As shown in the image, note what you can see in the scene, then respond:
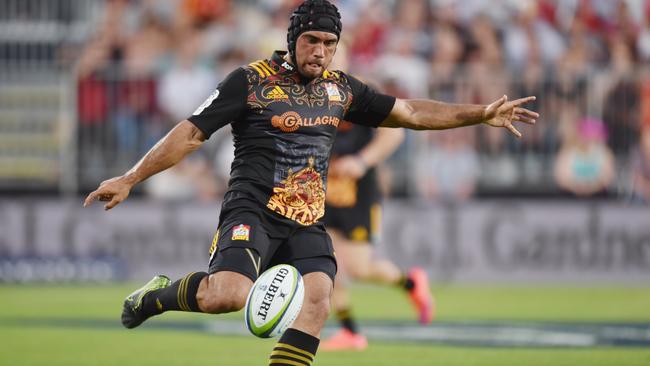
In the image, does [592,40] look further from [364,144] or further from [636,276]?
[364,144]

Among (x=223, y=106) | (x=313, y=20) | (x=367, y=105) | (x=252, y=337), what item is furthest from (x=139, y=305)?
(x=252, y=337)

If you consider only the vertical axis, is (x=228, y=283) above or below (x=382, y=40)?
below

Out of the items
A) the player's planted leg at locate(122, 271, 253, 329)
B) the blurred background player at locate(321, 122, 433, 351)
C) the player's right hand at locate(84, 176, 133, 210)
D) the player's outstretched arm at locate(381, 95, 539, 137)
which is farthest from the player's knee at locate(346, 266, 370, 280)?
the player's right hand at locate(84, 176, 133, 210)

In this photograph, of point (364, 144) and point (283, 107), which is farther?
point (364, 144)

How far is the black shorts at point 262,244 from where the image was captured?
7.46 m

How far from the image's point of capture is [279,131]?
25.0 feet

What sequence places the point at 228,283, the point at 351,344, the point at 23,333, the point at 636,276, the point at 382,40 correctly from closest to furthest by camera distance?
the point at 228,283 → the point at 351,344 → the point at 23,333 → the point at 636,276 → the point at 382,40

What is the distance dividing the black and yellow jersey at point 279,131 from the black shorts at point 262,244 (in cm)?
8

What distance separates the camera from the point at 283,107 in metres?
→ 7.61

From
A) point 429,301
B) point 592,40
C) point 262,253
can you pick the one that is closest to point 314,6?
point 262,253

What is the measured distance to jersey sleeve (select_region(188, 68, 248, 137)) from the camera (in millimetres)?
7465

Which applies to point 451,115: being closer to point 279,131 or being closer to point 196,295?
point 279,131

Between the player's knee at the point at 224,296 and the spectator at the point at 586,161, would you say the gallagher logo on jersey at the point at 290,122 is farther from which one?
the spectator at the point at 586,161

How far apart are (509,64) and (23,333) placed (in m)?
9.82
